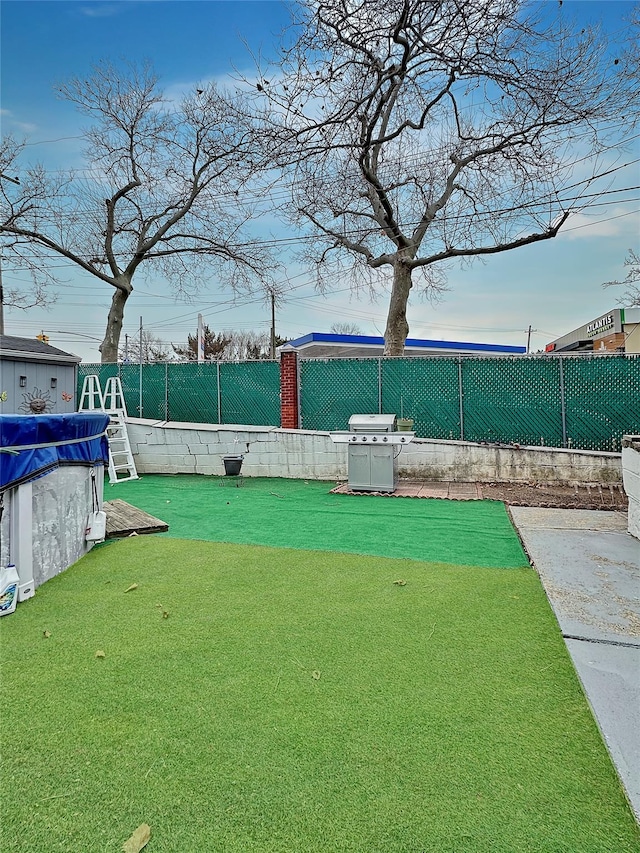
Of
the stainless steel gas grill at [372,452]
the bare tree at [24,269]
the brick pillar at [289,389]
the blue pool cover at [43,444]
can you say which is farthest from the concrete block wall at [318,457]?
the bare tree at [24,269]

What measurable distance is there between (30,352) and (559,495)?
389 inches

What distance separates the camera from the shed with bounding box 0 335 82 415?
952 cm

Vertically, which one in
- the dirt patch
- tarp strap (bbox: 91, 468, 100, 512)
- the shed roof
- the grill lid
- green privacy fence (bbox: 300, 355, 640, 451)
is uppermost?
the shed roof

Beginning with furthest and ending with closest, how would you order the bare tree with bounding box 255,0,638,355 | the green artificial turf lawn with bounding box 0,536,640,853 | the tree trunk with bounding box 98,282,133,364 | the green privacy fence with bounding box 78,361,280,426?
the tree trunk with bounding box 98,282,133,364 < the green privacy fence with bounding box 78,361,280,426 < the bare tree with bounding box 255,0,638,355 < the green artificial turf lawn with bounding box 0,536,640,853

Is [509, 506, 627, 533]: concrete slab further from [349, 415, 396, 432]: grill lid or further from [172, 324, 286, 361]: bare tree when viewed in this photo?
[172, 324, 286, 361]: bare tree

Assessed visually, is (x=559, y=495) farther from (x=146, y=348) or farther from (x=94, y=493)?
(x=146, y=348)

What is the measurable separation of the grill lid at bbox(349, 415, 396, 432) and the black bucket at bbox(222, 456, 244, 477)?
228cm

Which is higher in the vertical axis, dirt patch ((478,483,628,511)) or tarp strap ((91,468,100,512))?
tarp strap ((91,468,100,512))

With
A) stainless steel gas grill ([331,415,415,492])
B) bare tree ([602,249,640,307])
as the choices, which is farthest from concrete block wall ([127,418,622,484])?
bare tree ([602,249,640,307])

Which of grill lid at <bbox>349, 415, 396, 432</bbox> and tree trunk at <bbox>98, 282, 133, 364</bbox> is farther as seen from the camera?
tree trunk at <bbox>98, 282, 133, 364</bbox>

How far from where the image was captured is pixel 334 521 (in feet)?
18.3

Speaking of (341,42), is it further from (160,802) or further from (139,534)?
(160,802)

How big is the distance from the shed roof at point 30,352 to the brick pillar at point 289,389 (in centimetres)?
503

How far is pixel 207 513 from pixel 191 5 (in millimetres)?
7588
